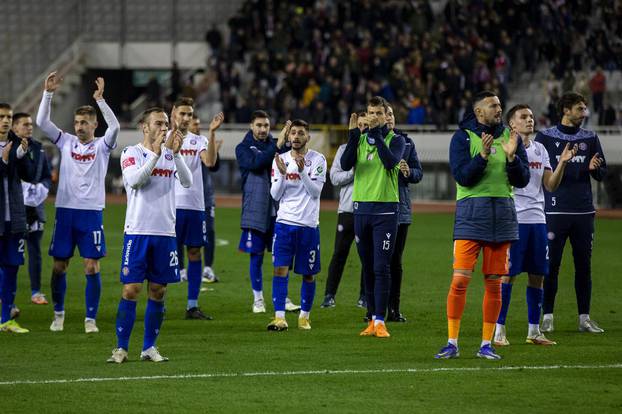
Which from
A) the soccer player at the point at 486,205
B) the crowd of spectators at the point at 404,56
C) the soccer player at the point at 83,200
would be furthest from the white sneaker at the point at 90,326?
the crowd of spectators at the point at 404,56

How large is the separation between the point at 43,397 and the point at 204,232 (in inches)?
216

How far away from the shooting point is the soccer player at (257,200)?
561 inches

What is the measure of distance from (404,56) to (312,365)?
29.0 m

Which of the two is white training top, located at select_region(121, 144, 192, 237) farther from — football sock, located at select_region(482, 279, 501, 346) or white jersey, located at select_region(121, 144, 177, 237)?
football sock, located at select_region(482, 279, 501, 346)

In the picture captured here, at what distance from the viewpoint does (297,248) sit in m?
13.2

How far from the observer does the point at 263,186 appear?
14562mm

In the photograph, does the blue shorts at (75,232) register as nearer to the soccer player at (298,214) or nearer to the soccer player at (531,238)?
the soccer player at (298,214)

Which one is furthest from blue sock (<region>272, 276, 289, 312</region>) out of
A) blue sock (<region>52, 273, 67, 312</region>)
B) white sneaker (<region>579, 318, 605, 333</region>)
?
white sneaker (<region>579, 318, 605, 333</region>)

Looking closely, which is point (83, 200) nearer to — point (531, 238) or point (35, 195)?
point (35, 195)

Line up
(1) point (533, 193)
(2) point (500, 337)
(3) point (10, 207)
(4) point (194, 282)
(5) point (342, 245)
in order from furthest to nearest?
(5) point (342, 245) < (4) point (194, 282) < (3) point (10, 207) < (1) point (533, 193) < (2) point (500, 337)

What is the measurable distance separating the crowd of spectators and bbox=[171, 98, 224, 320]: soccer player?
838 inches

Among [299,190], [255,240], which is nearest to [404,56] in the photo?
[255,240]

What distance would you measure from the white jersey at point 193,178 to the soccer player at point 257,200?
510mm

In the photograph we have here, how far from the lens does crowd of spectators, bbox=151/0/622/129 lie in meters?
36.8
